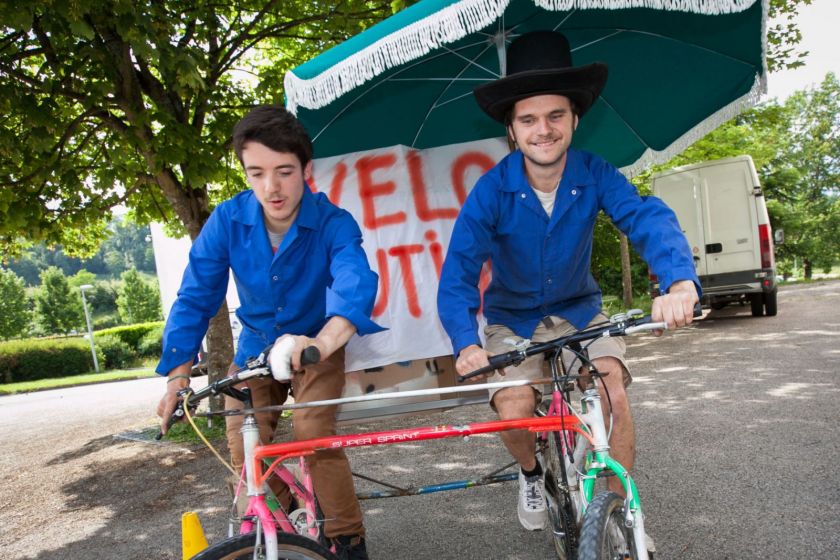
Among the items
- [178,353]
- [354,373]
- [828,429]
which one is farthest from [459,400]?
[828,429]

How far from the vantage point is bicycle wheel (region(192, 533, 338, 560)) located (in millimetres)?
1704

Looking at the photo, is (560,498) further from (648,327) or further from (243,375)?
(243,375)

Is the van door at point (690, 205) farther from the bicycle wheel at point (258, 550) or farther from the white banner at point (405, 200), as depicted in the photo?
the bicycle wheel at point (258, 550)

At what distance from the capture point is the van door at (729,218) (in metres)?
Answer: 11.7

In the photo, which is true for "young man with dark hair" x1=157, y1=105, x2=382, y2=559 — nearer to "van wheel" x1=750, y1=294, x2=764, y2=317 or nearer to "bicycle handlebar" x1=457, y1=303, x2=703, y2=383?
"bicycle handlebar" x1=457, y1=303, x2=703, y2=383

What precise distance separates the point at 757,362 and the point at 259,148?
24.4 ft

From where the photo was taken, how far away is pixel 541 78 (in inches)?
105

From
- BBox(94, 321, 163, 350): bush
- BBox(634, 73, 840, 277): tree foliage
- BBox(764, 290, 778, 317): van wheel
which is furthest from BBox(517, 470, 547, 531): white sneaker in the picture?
BBox(94, 321, 163, 350): bush

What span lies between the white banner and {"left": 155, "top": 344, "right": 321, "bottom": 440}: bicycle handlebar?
236 centimetres

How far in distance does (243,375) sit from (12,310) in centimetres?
5713

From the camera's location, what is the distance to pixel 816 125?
5538cm

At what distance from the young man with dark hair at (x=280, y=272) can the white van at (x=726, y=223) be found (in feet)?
33.8

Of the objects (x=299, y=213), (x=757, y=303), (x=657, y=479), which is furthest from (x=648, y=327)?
(x=757, y=303)

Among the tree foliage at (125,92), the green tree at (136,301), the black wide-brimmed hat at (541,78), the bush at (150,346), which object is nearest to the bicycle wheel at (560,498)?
the black wide-brimmed hat at (541,78)
